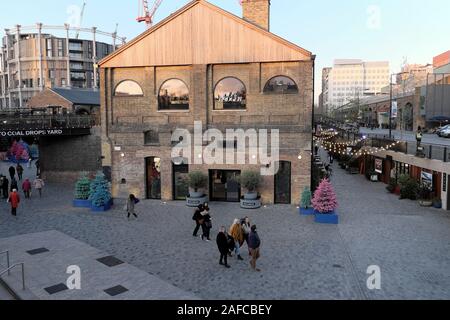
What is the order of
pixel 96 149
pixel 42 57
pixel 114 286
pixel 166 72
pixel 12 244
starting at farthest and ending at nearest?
pixel 42 57
pixel 96 149
pixel 166 72
pixel 12 244
pixel 114 286

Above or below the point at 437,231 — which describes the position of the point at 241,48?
above

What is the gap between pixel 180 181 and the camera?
83.4 feet

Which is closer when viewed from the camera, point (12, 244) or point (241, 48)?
point (12, 244)

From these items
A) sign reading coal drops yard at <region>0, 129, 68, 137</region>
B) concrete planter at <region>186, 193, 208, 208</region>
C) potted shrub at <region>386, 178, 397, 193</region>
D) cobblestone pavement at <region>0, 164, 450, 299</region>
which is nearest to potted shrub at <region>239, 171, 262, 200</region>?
cobblestone pavement at <region>0, 164, 450, 299</region>

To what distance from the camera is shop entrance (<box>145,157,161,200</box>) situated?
25.8 meters

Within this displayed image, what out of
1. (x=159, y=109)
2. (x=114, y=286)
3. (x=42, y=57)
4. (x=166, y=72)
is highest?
(x=42, y=57)

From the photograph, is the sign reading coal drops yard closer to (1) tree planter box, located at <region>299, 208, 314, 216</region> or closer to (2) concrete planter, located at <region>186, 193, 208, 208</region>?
(2) concrete planter, located at <region>186, 193, 208, 208</region>

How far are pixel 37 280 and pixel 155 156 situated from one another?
13.6 m

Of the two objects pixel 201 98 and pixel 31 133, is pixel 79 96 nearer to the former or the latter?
pixel 31 133

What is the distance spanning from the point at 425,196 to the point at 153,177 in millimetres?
16437

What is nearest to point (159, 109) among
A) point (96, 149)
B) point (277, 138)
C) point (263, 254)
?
point (277, 138)

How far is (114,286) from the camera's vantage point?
12.2m

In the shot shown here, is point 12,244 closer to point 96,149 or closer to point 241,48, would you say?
point 241,48

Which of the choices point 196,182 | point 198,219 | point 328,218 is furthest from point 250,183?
point 198,219
